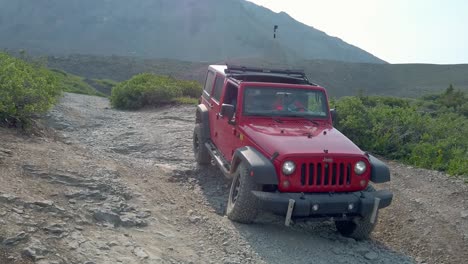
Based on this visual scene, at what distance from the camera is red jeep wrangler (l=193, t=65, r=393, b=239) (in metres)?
5.71

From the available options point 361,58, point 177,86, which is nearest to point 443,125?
point 177,86

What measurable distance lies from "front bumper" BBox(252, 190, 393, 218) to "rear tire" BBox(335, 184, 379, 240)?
24cm

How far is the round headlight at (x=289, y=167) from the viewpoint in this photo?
18.8ft

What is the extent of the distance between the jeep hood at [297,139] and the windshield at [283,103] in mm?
225

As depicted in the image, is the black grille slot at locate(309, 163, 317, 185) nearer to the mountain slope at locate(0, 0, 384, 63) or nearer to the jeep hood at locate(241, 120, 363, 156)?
the jeep hood at locate(241, 120, 363, 156)

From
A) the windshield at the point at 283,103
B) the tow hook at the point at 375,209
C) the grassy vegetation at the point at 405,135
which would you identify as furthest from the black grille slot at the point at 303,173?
the grassy vegetation at the point at 405,135

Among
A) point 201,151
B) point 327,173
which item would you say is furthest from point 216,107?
point 327,173

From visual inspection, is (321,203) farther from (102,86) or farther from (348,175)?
(102,86)

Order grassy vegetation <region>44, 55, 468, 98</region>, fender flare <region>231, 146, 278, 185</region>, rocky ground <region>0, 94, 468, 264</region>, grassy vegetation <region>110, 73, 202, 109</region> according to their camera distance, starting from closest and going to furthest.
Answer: rocky ground <region>0, 94, 468, 264</region> → fender flare <region>231, 146, 278, 185</region> → grassy vegetation <region>110, 73, 202, 109</region> → grassy vegetation <region>44, 55, 468, 98</region>

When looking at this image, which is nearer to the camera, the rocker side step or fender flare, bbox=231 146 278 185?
fender flare, bbox=231 146 278 185

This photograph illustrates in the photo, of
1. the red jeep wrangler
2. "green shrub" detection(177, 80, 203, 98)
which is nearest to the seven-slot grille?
the red jeep wrangler

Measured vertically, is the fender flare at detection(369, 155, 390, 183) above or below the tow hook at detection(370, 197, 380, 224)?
above

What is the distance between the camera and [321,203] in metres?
5.61

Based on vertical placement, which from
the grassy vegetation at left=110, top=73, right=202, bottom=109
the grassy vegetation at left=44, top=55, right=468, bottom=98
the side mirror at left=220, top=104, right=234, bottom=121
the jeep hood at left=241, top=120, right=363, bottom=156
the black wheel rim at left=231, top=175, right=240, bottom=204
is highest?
the side mirror at left=220, top=104, right=234, bottom=121
